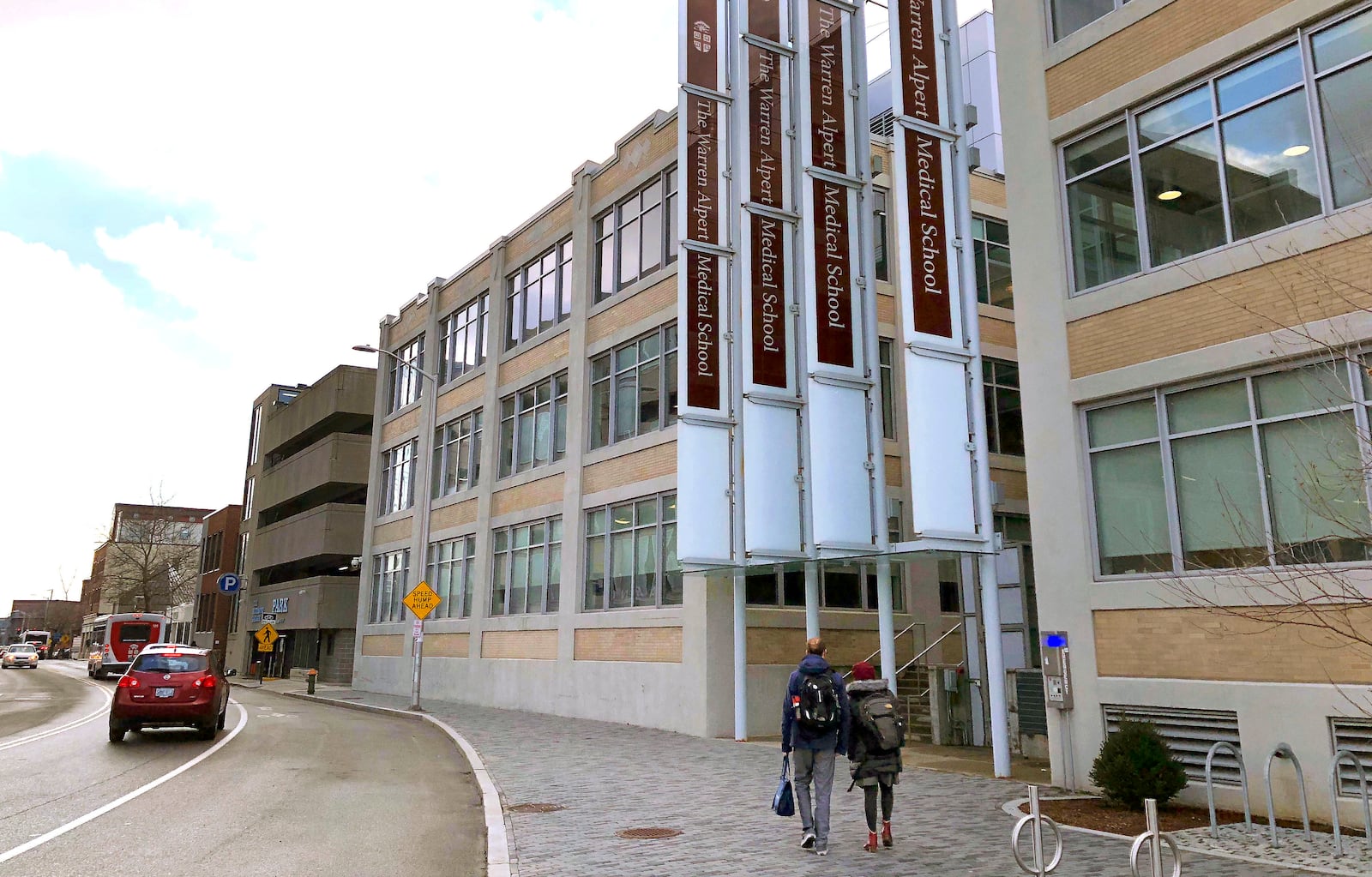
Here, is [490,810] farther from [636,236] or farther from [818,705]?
[636,236]

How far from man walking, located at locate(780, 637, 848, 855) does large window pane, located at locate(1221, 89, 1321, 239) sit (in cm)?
730

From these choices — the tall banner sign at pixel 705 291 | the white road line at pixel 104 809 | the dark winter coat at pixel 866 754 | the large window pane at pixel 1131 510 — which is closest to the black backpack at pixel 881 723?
the dark winter coat at pixel 866 754

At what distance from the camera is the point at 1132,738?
1062cm

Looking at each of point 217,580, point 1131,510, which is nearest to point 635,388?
point 1131,510

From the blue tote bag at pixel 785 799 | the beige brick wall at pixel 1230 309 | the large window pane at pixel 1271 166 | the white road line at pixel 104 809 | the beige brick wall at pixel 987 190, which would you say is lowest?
the white road line at pixel 104 809

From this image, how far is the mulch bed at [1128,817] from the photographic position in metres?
9.85

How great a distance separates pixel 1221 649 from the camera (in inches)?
438

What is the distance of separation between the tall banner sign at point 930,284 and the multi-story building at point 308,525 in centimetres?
3158

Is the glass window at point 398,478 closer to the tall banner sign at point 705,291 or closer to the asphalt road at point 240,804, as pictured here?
the asphalt road at point 240,804

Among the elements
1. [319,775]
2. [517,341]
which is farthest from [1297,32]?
[517,341]

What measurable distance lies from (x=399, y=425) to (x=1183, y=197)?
105 feet

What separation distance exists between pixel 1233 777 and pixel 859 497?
6.51m

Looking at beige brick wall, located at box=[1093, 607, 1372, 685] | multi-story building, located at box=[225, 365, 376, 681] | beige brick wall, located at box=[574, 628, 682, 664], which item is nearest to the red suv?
beige brick wall, located at box=[574, 628, 682, 664]

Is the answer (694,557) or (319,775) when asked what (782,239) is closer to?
(694,557)
